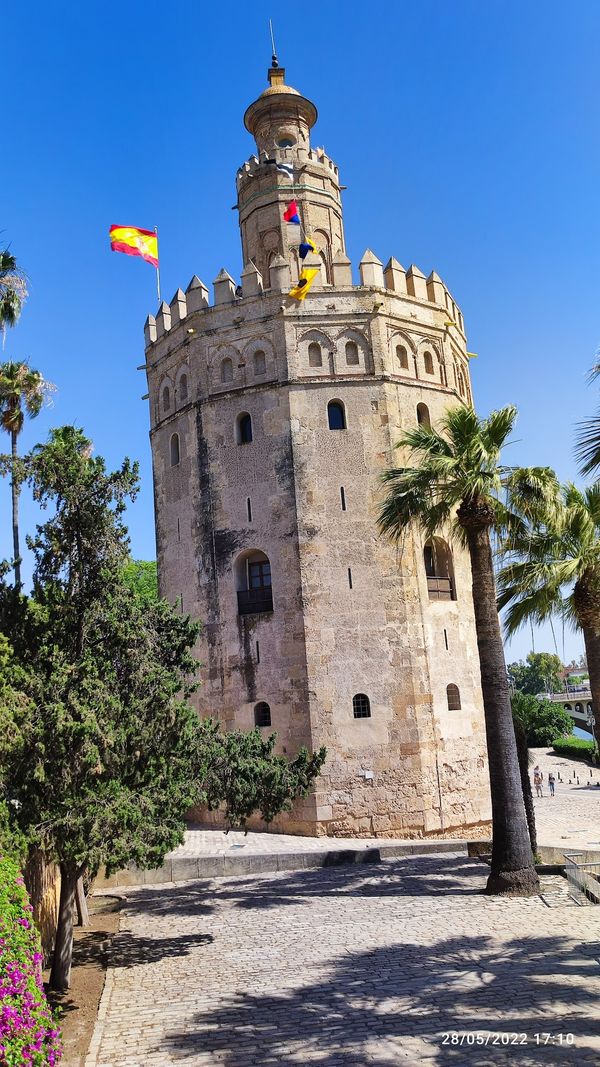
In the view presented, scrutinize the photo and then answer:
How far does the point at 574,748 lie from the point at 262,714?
132ft

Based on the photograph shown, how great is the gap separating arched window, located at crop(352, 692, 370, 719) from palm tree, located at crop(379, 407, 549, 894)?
583cm

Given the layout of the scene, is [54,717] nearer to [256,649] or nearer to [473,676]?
[256,649]

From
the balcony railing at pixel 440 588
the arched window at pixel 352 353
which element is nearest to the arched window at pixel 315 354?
the arched window at pixel 352 353

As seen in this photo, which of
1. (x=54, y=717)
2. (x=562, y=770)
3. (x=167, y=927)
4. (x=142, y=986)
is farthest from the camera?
(x=562, y=770)

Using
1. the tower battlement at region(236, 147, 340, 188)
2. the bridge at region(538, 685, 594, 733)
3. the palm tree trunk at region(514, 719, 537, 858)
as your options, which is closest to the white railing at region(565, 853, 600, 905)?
the palm tree trunk at region(514, 719, 537, 858)

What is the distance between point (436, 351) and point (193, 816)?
15.1 meters

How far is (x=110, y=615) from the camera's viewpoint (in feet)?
35.0

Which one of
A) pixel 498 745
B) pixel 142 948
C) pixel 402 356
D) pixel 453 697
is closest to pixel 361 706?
pixel 453 697

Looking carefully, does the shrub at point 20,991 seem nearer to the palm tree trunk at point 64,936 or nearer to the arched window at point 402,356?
the palm tree trunk at point 64,936

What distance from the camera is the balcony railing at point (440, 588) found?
22266mm

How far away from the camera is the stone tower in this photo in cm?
2033

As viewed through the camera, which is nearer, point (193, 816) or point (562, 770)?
point (193, 816)

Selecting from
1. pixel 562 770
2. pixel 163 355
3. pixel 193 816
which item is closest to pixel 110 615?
pixel 193 816

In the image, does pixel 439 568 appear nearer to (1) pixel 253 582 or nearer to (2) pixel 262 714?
(1) pixel 253 582
